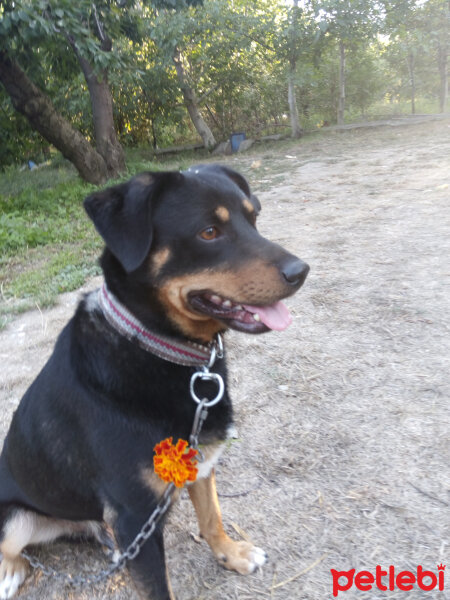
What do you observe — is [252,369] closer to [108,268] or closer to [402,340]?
[402,340]

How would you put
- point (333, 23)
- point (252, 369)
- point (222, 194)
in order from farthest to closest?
point (333, 23)
point (252, 369)
point (222, 194)

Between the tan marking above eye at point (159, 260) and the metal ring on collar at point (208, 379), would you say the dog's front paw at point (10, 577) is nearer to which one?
the metal ring on collar at point (208, 379)

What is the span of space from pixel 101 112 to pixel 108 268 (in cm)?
1092

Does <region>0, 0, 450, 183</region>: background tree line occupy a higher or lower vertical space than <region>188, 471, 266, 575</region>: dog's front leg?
higher

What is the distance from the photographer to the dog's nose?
1789 millimetres

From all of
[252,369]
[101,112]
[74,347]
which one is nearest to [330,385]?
[252,369]

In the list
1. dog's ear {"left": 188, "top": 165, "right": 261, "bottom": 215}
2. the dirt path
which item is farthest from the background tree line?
dog's ear {"left": 188, "top": 165, "right": 261, "bottom": 215}

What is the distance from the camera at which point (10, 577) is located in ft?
6.91

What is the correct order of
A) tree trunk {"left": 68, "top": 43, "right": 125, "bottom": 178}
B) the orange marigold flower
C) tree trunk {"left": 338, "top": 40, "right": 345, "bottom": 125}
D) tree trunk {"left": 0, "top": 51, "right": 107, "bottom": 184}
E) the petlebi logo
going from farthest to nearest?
tree trunk {"left": 338, "top": 40, "right": 345, "bottom": 125} < tree trunk {"left": 68, "top": 43, "right": 125, "bottom": 178} < tree trunk {"left": 0, "top": 51, "right": 107, "bottom": 184} < the petlebi logo < the orange marigold flower

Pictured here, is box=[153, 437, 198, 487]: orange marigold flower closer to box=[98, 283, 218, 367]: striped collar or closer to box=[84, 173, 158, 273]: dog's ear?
box=[98, 283, 218, 367]: striped collar

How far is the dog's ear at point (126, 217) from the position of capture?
5.59ft

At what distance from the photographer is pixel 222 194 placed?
199 cm

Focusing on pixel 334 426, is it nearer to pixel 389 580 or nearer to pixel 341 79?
pixel 389 580

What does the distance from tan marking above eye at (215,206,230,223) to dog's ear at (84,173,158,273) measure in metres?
→ 0.28
